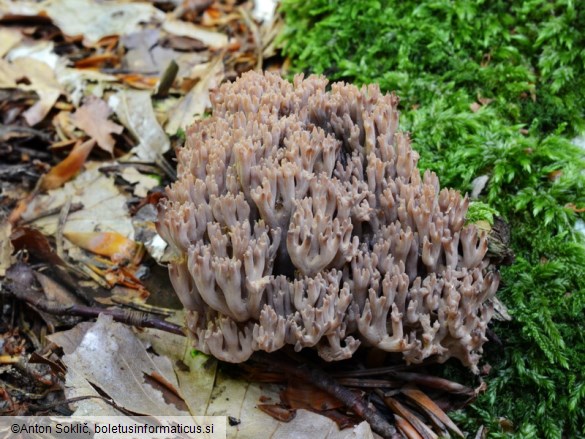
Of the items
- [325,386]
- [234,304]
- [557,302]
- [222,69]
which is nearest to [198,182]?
[234,304]

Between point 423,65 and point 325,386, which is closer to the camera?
point 325,386

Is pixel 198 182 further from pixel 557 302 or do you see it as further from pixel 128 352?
pixel 557 302

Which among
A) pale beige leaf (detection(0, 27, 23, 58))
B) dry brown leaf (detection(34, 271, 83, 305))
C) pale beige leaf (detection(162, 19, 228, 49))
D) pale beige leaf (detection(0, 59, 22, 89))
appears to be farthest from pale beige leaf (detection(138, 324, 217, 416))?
pale beige leaf (detection(0, 27, 23, 58))

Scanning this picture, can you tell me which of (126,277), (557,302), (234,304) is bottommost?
(126,277)

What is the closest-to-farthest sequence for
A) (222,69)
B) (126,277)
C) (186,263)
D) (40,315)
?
(186,263), (40,315), (126,277), (222,69)

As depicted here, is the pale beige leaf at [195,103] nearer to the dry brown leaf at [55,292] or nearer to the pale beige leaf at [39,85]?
the pale beige leaf at [39,85]

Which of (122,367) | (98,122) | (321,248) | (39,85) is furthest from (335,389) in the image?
(39,85)

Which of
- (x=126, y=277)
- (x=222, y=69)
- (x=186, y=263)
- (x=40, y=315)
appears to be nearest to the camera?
(x=186, y=263)
